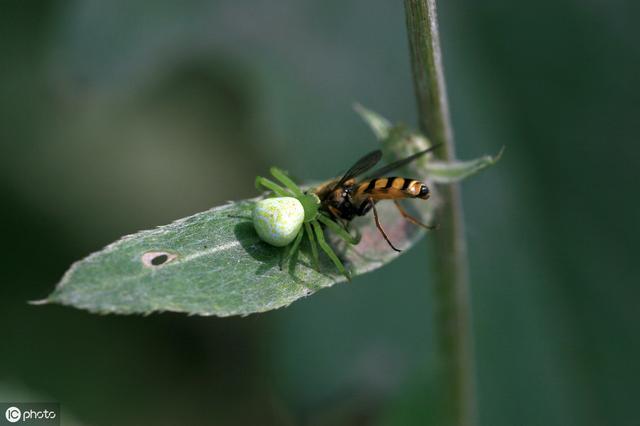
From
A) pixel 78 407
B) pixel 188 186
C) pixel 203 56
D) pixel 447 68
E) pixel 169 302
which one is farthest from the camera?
pixel 188 186

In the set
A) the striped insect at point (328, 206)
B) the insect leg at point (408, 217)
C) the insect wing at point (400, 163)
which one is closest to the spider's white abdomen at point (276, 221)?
the striped insect at point (328, 206)

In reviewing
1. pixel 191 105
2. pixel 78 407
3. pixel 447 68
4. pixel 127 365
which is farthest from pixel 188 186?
pixel 447 68

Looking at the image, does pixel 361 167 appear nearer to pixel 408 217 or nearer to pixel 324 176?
pixel 408 217

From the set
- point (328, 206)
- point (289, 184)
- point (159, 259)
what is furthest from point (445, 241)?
point (159, 259)

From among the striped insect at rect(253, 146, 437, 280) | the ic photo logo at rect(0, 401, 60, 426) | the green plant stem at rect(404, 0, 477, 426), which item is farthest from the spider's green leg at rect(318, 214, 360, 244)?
the ic photo logo at rect(0, 401, 60, 426)

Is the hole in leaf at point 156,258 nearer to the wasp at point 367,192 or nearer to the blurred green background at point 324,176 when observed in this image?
the wasp at point 367,192

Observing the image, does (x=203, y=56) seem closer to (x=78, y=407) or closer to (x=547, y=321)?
(x=78, y=407)
